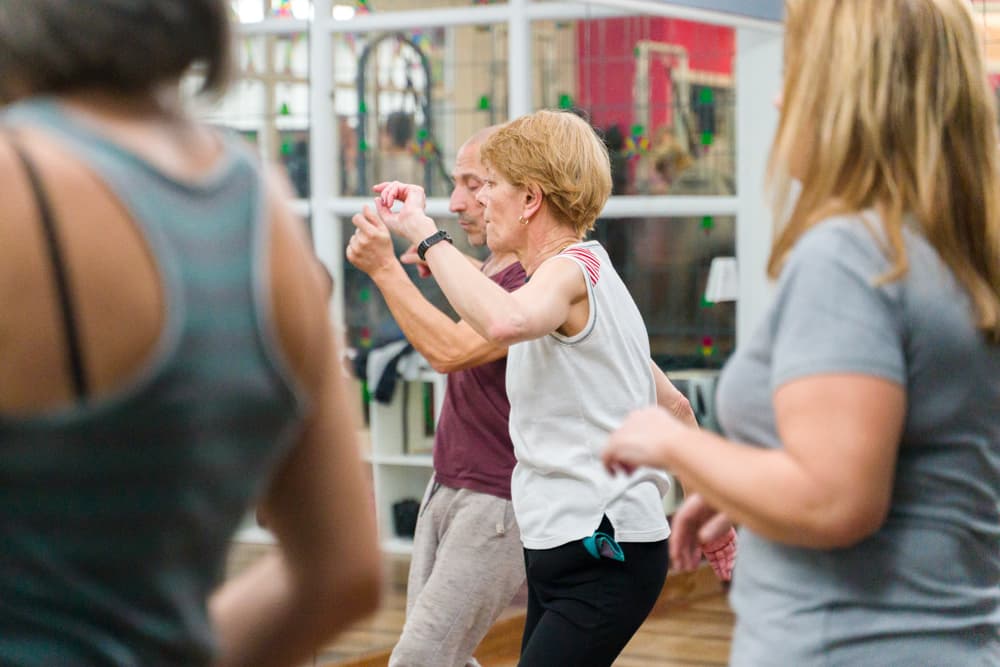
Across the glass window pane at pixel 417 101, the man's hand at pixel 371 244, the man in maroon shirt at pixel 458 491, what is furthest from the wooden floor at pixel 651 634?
the glass window pane at pixel 417 101

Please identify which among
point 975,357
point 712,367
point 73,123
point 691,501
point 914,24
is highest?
point 914,24

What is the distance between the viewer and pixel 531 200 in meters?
2.74

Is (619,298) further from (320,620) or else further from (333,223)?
(333,223)

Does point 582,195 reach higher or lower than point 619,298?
higher

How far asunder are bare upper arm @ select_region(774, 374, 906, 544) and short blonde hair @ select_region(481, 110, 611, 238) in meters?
1.56

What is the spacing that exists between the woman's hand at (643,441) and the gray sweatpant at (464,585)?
1652 millimetres

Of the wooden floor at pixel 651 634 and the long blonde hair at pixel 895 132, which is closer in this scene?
the long blonde hair at pixel 895 132

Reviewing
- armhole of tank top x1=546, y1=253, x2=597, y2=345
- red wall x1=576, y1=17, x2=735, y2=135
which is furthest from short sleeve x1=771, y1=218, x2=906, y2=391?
red wall x1=576, y1=17, x2=735, y2=135

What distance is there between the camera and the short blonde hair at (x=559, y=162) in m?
2.71

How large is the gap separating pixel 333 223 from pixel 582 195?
232cm

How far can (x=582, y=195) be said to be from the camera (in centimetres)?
272

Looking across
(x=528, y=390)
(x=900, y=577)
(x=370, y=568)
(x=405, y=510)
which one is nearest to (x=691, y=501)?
(x=900, y=577)

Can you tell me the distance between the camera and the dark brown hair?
72 centimetres

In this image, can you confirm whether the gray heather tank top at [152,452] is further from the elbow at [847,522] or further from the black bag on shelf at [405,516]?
the black bag on shelf at [405,516]
